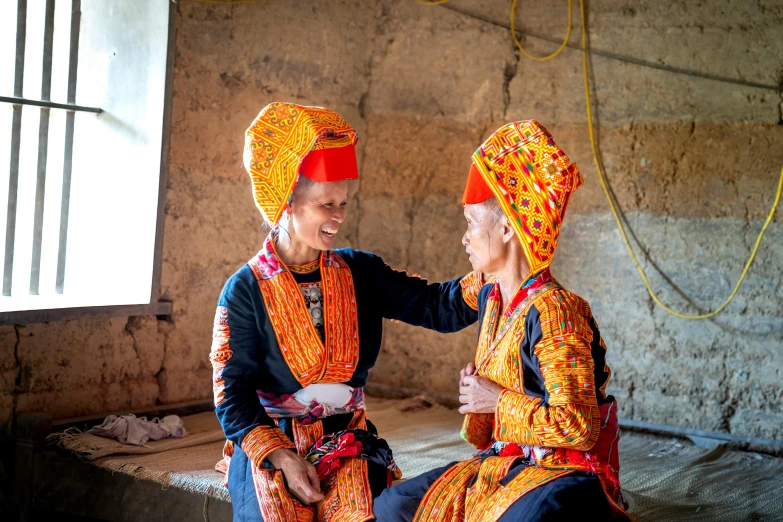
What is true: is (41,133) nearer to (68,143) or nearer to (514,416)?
(68,143)

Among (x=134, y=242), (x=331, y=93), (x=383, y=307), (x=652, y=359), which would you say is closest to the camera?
(x=383, y=307)

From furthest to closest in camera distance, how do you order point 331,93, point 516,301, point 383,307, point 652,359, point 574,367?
point 331,93 → point 652,359 → point 383,307 → point 516,301 → point 574,367

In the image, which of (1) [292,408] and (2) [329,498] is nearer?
(2) [329,498]

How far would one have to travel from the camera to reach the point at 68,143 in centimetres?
409

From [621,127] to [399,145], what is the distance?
1.38m

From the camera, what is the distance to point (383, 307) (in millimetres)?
2859

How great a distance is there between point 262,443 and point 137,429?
1619 millimetres

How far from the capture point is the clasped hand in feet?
7.30

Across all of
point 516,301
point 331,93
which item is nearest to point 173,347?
point 331,93

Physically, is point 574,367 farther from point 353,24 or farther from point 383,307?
point 353,24

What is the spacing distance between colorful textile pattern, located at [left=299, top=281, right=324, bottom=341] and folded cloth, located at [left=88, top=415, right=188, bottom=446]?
1542mm

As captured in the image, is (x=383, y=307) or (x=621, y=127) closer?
(x=383, y=307)

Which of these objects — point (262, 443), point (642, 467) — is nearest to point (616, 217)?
point (642, 467)

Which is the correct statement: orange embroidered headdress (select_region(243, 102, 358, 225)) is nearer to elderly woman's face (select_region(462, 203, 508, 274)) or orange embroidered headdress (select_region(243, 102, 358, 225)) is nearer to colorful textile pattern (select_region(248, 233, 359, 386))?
colorful textile pattern (select_region(248, 233, 359, 386))
